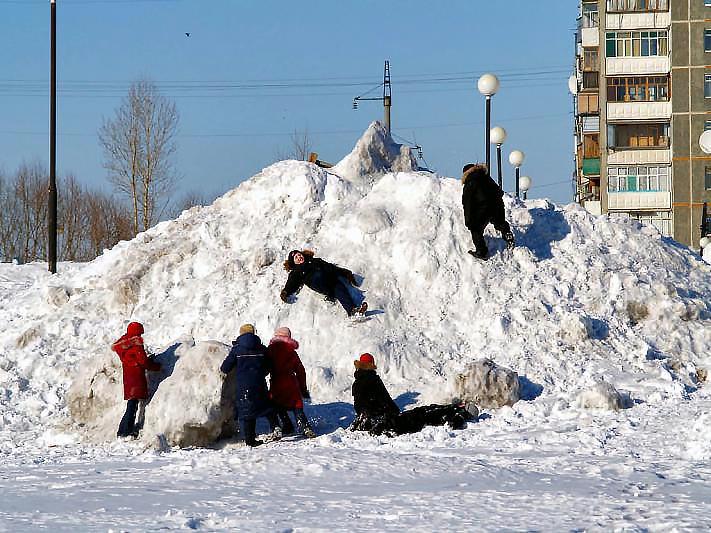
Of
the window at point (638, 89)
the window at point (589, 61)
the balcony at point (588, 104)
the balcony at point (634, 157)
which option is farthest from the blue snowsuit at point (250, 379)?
the window at point (589, 61)

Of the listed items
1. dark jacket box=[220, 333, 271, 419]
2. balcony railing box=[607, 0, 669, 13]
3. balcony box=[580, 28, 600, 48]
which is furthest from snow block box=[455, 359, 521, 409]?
balcony box=[580, 28, 600, 48]

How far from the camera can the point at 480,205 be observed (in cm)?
1420

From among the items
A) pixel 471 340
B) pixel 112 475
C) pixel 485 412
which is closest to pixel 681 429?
pixel 485 412

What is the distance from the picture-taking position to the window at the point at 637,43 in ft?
142

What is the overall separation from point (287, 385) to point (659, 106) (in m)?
36.5

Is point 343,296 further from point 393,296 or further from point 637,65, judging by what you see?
point 637,65

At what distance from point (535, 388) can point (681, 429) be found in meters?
2.35

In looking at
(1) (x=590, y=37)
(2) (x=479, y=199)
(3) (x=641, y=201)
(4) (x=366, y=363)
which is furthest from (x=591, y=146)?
(4) (x=366, y=363)

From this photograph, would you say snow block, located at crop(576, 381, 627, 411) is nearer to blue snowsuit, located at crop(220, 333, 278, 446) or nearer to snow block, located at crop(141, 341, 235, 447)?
blue snowsuit, located at crop(220, 333, 278, 446)

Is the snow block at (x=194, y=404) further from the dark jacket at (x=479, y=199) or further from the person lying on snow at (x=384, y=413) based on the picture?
the dark jacket at (x=479, y=199)

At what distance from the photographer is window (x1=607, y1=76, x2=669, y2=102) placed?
43.6 m

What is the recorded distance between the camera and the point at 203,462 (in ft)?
30.5

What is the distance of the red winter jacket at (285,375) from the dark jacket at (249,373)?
0.43ft

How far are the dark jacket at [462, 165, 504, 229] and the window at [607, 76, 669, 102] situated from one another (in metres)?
31.3
